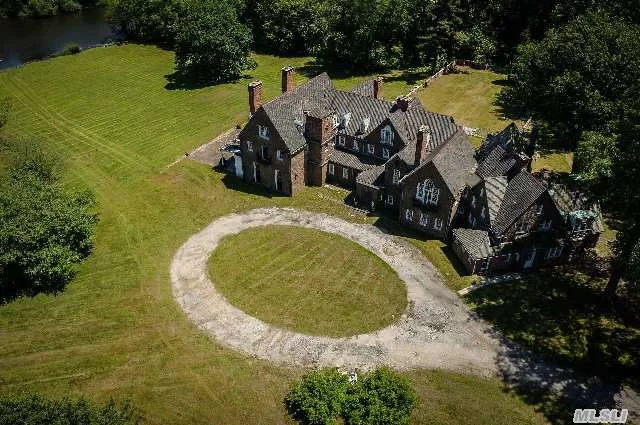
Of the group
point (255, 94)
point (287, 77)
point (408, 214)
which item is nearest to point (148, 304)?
point (408, 214)

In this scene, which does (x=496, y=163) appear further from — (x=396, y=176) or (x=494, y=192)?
(x=396, y=176)

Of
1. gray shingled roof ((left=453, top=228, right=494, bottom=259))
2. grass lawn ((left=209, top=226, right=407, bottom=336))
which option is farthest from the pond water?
gray shingled roof ((left=453, top=228, right=494, bottom=259))

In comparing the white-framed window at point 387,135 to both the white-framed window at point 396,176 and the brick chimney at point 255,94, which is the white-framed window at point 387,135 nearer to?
the white-framed window at point 396,176

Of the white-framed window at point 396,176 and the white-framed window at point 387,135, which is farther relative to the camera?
the white-framed window at point 387,135

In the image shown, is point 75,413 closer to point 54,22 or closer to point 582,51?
point 582,51

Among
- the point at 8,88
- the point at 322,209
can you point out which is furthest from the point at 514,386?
the point at 8,88

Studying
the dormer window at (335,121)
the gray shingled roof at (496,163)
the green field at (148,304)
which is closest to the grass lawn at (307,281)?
the green field at (148,304)
